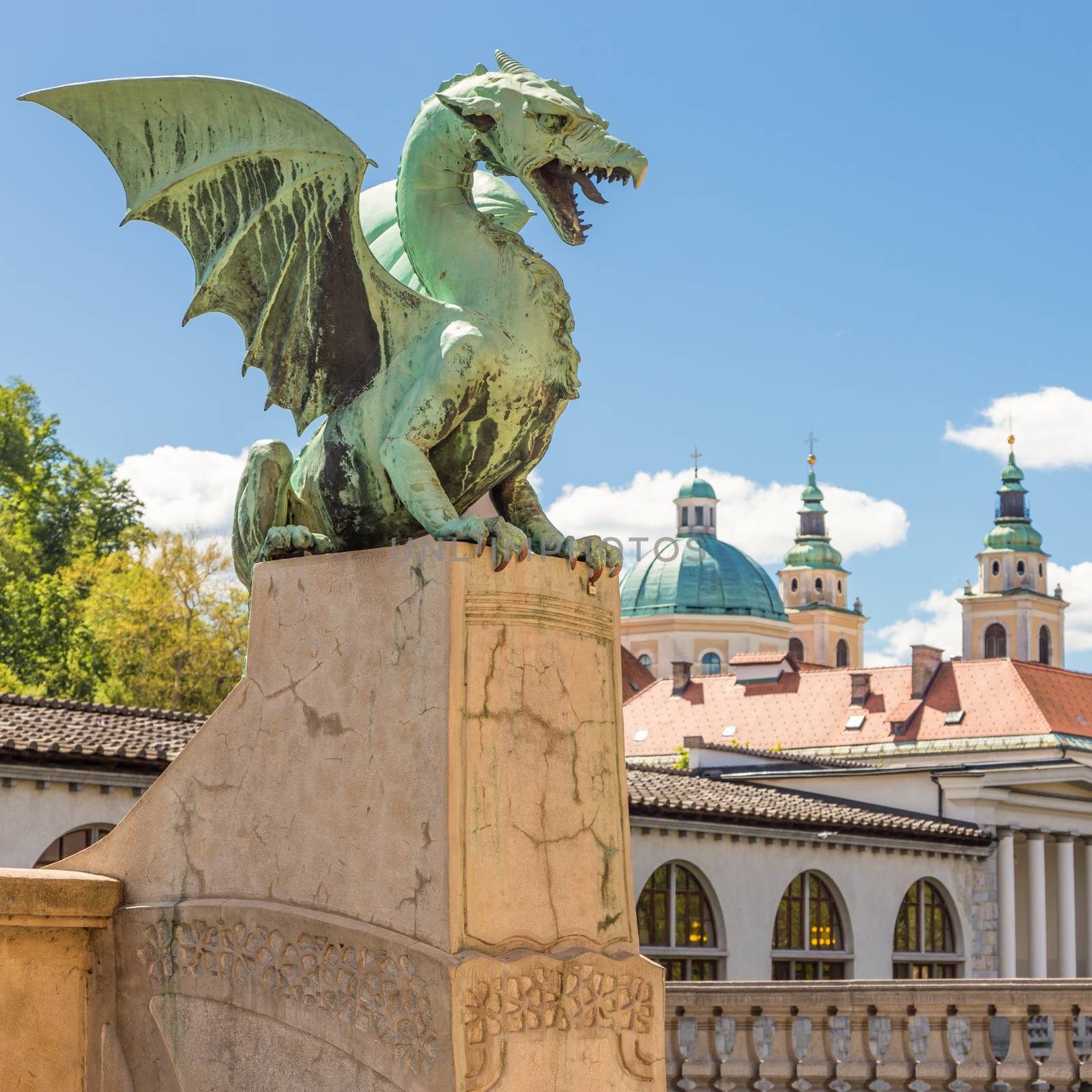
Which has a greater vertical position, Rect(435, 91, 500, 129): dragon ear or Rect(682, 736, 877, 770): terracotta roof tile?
Rect(435, 91, 500, 129): dragon ear

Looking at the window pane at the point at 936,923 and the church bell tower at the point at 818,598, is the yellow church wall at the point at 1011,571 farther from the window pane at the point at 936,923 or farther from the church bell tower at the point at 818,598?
the window pane at the point at 936,923

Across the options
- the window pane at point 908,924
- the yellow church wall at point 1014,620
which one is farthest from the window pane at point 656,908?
the yellow church wall at point 1014,620

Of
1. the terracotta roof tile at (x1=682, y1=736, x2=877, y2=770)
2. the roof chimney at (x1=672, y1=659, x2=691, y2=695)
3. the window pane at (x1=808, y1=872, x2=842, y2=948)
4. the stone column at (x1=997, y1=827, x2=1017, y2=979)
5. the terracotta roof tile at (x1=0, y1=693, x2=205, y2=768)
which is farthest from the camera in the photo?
the roof chimney at (x1=672, y1=659, x2=691, y2=695)

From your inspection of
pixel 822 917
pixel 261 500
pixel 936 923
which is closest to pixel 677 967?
pixel 822 917

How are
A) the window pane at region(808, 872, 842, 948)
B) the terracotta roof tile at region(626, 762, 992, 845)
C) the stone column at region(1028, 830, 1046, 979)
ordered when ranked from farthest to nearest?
1. the stone column at region(1028, 830, 1046, 979)
2. the window pane at region(808, 872, 842, 948)
3. the terracotta roof tile at region(626, 762, 992, 845)

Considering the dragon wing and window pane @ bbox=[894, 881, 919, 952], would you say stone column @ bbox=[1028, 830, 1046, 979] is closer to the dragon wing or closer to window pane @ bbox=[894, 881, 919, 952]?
window pane @ bbox=[894, 881, 919, 952]

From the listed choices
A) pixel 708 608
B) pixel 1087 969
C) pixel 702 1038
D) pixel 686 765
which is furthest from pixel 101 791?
pixel 708 608

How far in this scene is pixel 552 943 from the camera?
540cm

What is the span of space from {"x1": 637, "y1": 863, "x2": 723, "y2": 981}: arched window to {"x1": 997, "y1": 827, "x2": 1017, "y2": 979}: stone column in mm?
9631

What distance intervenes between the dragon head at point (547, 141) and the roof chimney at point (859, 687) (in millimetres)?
61441

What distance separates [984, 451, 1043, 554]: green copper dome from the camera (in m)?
134

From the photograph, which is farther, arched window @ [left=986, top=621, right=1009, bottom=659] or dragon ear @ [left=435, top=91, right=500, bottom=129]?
arched window @ [left=986, top=621, right=1009, bottom=659]

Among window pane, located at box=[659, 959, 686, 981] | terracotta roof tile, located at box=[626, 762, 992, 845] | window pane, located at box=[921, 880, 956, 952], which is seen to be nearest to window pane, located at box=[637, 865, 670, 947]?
window pane, located at box=[659, 959, 686, 981]

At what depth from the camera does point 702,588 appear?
102 meters
